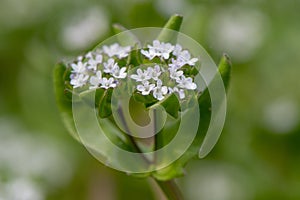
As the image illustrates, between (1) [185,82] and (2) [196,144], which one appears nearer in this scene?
(1) [185,82]

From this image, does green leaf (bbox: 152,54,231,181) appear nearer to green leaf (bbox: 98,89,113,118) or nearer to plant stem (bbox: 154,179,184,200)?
plant stem (bbox: 154,179,184,200)

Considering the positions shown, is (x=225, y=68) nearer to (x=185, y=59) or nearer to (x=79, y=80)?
(x=185, y=59)

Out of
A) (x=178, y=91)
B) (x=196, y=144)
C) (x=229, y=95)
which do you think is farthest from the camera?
(x=229, y=95)

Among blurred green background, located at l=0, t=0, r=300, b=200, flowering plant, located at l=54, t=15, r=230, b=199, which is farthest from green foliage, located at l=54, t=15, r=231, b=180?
blurred green background, located at l=0, t=0, r=300, b=200

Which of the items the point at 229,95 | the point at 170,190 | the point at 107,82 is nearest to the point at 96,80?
the point at 107,82

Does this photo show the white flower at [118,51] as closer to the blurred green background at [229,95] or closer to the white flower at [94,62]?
the white flower at [94,62]

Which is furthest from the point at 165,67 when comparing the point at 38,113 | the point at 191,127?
the point at 38,113
